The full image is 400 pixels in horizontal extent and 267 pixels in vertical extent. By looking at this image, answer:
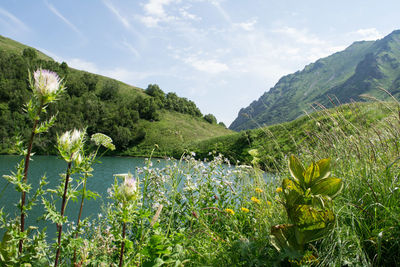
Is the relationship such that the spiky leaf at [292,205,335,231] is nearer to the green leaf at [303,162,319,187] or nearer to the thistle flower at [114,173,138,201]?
the green leaf at [303,162,319,187]

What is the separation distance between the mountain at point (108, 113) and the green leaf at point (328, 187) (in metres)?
53.3

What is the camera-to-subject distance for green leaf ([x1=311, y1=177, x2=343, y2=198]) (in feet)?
6.82

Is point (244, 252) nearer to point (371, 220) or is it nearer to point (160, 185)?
point (371, 220)

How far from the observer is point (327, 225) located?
199 cm

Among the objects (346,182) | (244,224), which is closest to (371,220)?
(346,182)

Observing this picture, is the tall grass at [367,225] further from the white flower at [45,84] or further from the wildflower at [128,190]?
the white flower at [45,84]

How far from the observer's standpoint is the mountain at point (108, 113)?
65.1 m

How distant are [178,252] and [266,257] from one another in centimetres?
91

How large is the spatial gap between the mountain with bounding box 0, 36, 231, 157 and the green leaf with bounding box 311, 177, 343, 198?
53.3 meters

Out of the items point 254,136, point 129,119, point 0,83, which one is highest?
point 0,83

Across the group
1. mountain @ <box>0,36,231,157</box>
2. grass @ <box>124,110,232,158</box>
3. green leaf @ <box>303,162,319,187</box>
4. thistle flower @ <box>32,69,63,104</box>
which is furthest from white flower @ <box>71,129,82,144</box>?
grass @ <box>124,110,232,158</box>

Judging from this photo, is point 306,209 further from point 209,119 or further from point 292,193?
point 209,119

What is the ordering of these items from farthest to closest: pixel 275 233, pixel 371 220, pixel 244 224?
1. pixel 244 224
2. pixel 371 220
3. pixel 275 233

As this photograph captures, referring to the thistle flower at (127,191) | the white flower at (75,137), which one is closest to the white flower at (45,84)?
the white flower at (75,137)
